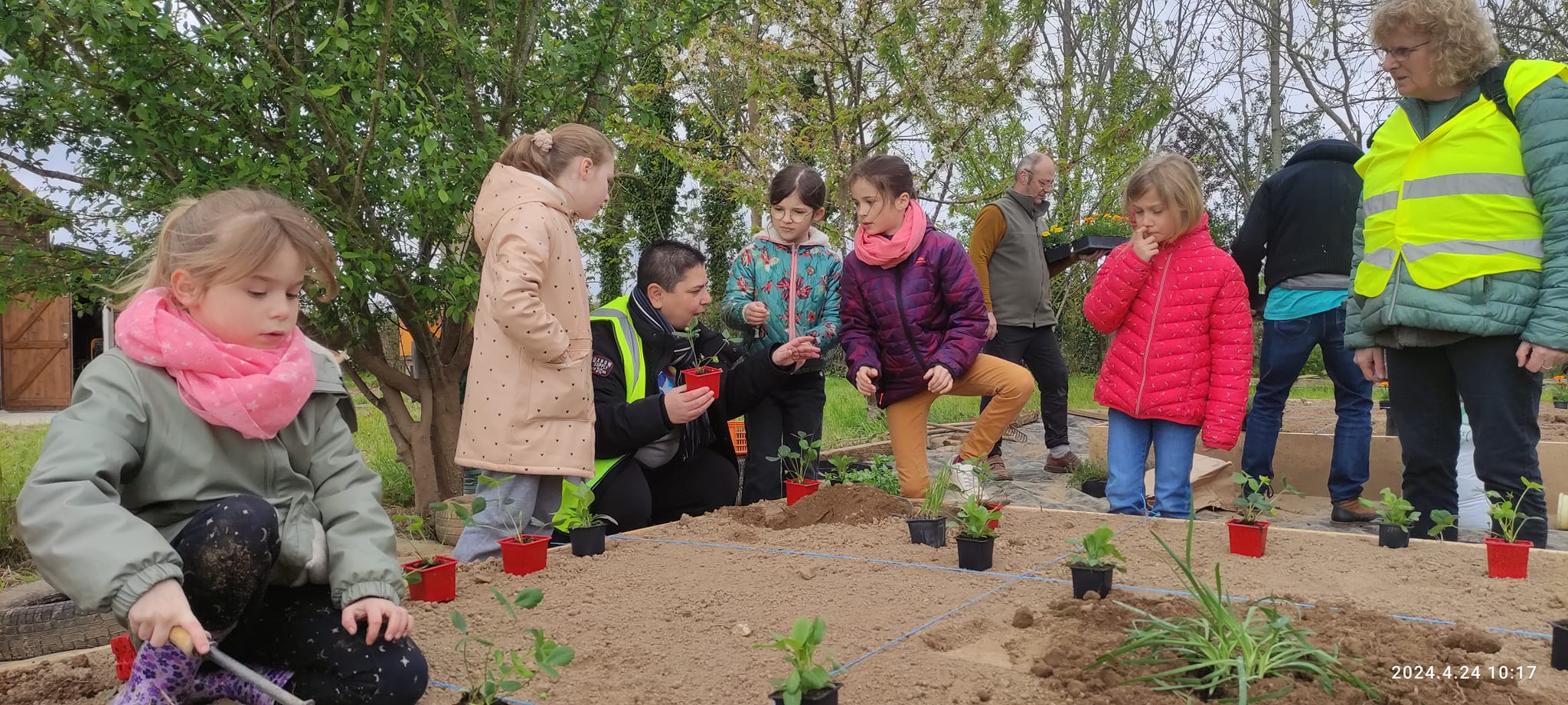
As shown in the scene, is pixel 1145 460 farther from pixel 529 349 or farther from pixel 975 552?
pixel 529 349

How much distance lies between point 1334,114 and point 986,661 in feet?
59.4

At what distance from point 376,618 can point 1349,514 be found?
404 centimetres

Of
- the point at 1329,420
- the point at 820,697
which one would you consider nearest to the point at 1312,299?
the point at 820,697

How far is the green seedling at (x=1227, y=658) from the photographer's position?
5.42 feet

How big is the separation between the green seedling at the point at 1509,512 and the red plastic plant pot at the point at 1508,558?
0.07ft

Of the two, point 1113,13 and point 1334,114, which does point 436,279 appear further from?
point 1334,114

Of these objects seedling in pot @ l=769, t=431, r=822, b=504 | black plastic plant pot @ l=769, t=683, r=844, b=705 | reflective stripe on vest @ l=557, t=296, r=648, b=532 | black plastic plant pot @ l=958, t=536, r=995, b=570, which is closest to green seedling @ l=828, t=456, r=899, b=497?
seedling in pot @ l=769, t=431, r=822, b=504

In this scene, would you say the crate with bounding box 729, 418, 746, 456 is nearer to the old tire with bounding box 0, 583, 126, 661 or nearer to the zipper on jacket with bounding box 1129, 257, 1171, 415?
the zipper on jacket with bounding box 1129, 257, 1171, 415

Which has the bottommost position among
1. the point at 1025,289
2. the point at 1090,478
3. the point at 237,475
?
the point at 1090,478

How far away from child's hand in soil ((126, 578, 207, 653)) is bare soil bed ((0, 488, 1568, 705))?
0.49 m

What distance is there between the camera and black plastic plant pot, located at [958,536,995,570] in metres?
2.75

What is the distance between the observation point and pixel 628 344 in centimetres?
381

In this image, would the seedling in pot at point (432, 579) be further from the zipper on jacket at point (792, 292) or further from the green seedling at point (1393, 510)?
the green seedling at point (1393, 510)

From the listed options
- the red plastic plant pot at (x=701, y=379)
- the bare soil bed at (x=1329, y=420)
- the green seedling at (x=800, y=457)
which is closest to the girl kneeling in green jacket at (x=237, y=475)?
the red plastic plant pot at (x=701, y=379)
